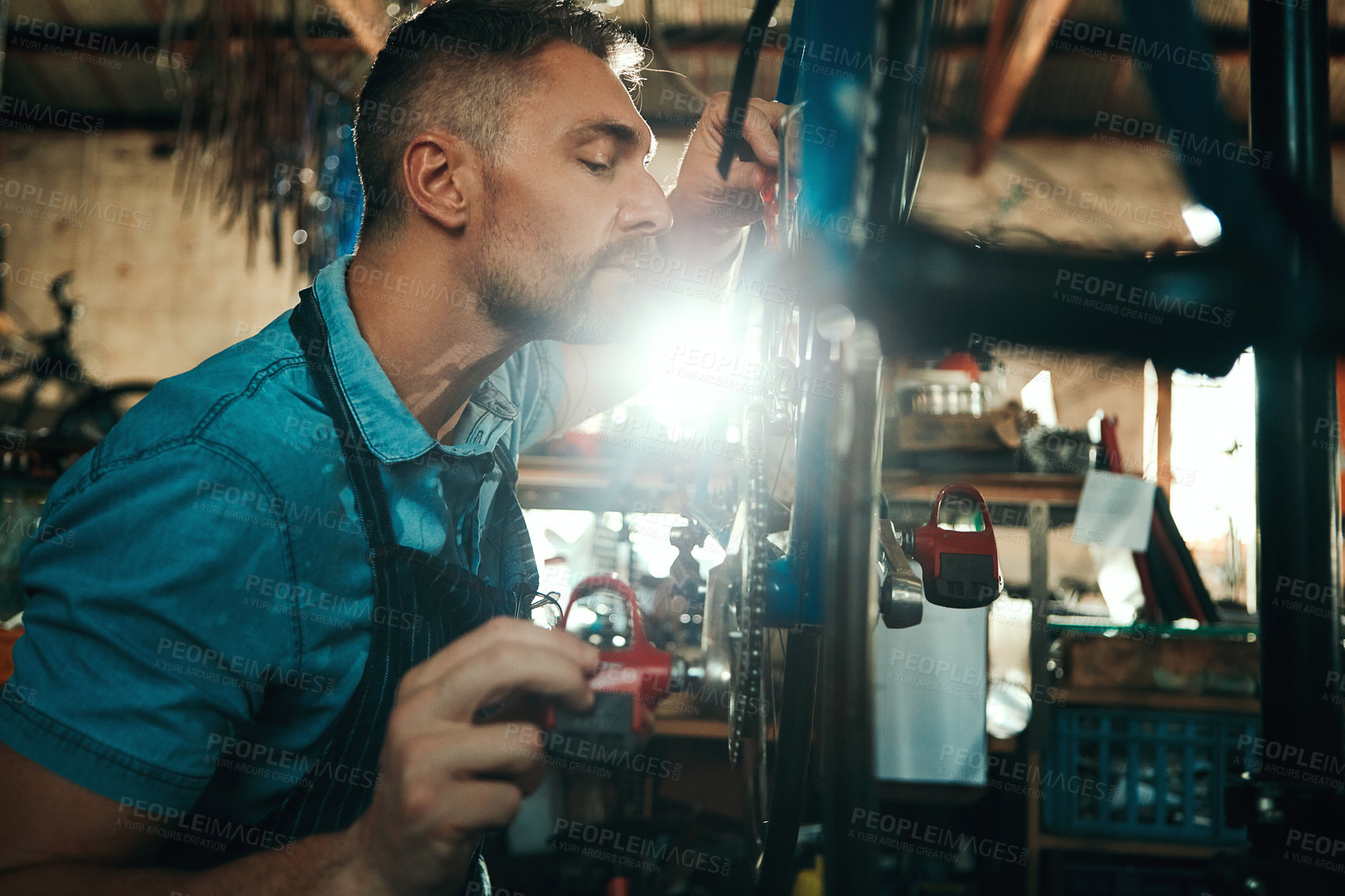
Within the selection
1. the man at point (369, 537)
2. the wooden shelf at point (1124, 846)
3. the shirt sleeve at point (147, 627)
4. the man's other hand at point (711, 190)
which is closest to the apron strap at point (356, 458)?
the man at point (369, 537)

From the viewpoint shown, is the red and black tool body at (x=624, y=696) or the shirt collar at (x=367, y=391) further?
the shirt collar at (x=367, y=391)

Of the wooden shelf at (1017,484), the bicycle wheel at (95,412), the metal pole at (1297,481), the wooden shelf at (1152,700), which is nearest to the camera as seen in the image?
the metal pole at (1297,481)

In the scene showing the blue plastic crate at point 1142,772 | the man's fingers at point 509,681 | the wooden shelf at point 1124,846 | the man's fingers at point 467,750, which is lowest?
the wooden shelf at point 1124,846

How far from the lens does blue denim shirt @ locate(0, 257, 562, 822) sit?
0.80 metres

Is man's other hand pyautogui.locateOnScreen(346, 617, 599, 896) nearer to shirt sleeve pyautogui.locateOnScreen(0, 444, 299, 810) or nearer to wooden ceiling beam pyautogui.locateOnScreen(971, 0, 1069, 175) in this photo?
shirt sleeve pyautogui.locateOnScreen(0, 444, 299, 810)

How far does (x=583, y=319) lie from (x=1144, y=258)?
0.92 metres

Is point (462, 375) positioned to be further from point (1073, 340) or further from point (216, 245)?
point (216, 245)

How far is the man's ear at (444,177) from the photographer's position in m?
1.22

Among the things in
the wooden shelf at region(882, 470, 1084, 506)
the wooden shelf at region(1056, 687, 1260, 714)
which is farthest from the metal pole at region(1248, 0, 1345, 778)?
the wooden shelf at region(1056, 687, 1260, 714)

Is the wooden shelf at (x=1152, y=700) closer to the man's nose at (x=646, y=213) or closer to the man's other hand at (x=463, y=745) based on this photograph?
the man's nose at (x=646, y=213)

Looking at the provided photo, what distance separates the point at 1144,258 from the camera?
13.4 inches

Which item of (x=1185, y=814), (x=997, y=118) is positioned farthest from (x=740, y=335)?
(x=997, y=118)

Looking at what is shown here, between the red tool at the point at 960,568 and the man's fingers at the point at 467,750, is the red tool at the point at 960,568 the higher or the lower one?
the higher one

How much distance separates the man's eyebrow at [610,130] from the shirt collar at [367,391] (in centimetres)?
41
